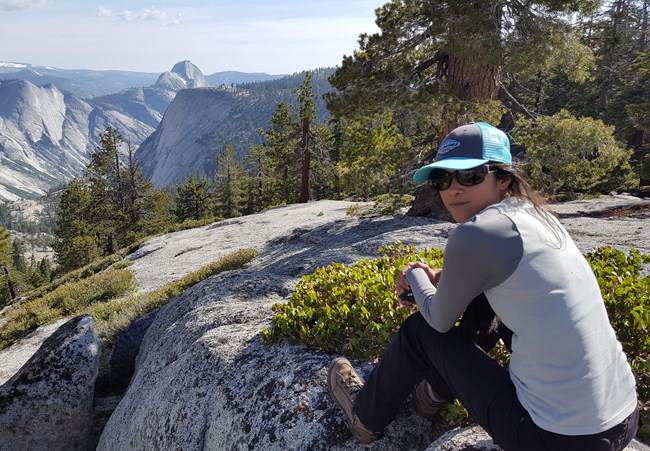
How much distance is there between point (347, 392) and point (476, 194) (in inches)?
79.2

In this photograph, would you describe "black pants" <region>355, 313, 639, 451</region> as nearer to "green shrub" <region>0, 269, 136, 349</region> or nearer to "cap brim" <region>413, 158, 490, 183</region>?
"cap brim" <region>413, 158, 490, 183</region>

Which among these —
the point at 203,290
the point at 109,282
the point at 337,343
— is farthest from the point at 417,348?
the point at 109,282

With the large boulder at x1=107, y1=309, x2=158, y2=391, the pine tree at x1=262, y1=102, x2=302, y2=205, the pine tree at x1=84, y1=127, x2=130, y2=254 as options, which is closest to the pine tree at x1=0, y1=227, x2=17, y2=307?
the pine tree at x1=84, y1=127, x2=130, y2=254

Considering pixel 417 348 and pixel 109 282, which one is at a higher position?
pixel 417 348

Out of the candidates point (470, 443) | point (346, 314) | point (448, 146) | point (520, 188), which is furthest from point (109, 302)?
point (520, 188)

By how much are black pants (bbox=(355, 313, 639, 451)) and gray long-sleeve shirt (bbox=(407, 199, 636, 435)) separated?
0.09m

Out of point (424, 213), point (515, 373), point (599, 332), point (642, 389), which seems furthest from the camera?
point (424, 213)

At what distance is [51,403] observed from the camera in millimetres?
6285

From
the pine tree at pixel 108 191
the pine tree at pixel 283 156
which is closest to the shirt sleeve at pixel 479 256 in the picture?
the pine tree at pixel 283 156

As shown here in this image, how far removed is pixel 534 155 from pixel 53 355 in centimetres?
1331

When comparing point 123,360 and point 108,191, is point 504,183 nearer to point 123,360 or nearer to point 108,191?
point 123,360

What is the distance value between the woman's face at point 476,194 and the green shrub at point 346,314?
1.76 metres

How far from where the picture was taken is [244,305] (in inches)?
255

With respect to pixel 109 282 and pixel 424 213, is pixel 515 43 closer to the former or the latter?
pixel 424 213
